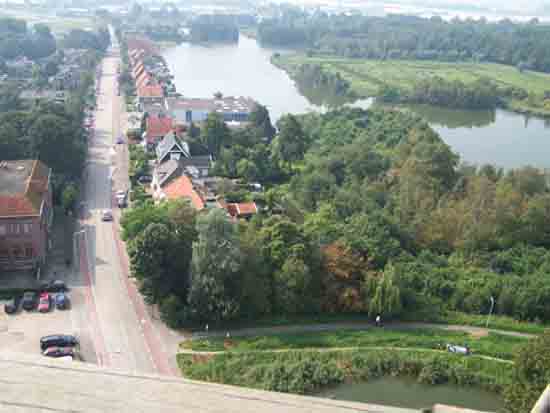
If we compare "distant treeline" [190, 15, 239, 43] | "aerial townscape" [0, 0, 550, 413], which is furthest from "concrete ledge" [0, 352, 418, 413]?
"distant treeline" [190, 15, 239, 43]

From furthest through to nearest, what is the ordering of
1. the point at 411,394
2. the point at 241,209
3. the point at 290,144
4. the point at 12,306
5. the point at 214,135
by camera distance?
the point at 214,135 → the point at 290,144 → the point at 241,209 → the point at 12,306 → the point at 411,394

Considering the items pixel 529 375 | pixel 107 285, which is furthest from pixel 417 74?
pixel 529 375

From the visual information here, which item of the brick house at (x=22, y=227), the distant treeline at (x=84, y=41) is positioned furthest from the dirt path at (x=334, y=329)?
the distant treeline at (x=84, y=41)

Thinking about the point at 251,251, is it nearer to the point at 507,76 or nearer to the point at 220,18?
the point at 507,76

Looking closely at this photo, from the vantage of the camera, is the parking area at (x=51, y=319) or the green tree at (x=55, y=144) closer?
the parking area at (x=51, y=319)

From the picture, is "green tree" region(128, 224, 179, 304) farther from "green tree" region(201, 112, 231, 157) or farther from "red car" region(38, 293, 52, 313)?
"green tree" region(201, 112, 231, 157)

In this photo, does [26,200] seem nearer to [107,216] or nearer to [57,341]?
[107,216]

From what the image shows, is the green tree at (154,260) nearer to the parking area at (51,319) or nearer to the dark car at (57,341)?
the parking area at (51,319)
